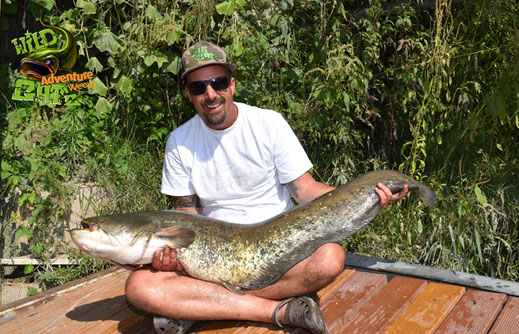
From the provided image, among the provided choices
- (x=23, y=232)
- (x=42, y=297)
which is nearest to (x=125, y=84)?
(x=23, y=232)

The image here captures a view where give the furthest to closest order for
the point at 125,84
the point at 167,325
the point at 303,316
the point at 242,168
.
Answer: the point at 125,84, the point at 242,168, the point at 167,325, the point at 303,316

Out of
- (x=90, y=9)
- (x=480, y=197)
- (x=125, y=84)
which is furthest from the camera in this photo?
(x=125, y=84)

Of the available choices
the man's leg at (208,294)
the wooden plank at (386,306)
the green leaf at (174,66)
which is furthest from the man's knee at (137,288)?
the green leaf at (174,66)

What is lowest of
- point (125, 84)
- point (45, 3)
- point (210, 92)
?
point (210, 92)

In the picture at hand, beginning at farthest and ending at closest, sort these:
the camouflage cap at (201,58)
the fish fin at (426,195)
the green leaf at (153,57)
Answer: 1. the green leaf at (153,57)
2. the camouflage cap at (201,58)
3. the fish fin at (426,195)

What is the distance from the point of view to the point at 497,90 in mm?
3938

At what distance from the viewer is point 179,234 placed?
259 centimetres

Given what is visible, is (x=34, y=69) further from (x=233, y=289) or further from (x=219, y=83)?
(x=233, y=289)

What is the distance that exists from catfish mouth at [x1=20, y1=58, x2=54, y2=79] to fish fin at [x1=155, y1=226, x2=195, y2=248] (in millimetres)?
3482

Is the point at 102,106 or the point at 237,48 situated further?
the point at 102,106

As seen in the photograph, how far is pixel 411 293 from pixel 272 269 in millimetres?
1043

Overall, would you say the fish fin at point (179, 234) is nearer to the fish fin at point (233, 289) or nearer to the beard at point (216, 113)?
the fish fin at point (233, 289)

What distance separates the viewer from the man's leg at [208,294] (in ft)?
8.68

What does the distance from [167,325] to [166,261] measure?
37 centimetres
